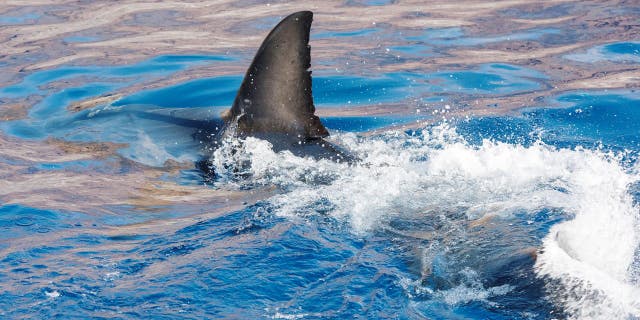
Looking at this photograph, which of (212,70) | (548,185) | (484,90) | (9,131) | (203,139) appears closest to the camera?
(548,185)

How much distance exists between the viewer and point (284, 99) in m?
5.85

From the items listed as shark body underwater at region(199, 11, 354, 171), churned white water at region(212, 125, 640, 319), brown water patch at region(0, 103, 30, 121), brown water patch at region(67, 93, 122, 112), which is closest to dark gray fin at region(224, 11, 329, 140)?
shark body underwater at region(199, 11, 354, 171)

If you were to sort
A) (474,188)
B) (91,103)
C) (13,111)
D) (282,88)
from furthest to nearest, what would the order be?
1. (13,111)
2. (91,103)
3. (282,88)
4. (474,188)

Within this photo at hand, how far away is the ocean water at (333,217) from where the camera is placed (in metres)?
4.06

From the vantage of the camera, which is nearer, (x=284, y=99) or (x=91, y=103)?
(x=284, y=99)

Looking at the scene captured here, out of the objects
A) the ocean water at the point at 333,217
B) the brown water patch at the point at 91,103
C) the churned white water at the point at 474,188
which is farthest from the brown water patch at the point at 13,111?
the churned white water at the point at 474,188

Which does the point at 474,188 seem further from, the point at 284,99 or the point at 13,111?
the point at 13,111

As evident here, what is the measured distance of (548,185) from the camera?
18.4 ft

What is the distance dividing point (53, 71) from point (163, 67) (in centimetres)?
137

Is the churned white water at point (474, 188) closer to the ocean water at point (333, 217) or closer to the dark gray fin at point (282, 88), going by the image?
the ocean water at point (333, 217)

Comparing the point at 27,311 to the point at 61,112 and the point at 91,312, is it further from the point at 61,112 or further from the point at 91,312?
the point at 61,112

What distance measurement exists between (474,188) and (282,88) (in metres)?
1.53

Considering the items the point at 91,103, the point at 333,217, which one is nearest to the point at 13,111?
the point at 91,103

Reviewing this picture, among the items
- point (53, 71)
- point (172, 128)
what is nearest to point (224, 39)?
point (53, 71)
